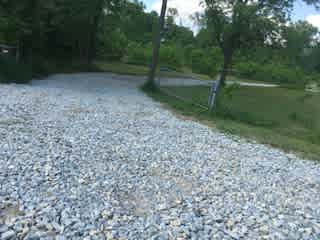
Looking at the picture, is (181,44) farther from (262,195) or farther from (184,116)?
(262,195)

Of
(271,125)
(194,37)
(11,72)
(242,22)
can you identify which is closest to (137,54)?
(194,37)

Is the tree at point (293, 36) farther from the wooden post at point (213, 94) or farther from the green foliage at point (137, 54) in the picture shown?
the green foliage at point (137, 54)

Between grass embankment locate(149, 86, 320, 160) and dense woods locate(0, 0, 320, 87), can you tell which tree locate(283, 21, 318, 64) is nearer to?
dense woods locate(0, 0, 320, 87)

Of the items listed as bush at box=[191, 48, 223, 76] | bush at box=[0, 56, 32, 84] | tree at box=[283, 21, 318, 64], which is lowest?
bush at box=[0, 56, 32, 84]

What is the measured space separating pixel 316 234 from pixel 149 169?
1796 millimetres

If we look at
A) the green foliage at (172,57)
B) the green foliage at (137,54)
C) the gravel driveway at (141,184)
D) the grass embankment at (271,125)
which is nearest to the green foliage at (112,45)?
the green foliage at (137,54)

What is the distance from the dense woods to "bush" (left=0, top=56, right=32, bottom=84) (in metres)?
0.04

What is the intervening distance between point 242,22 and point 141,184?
13.6 meters

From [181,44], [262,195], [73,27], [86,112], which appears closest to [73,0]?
[73,27]

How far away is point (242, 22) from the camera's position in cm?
1402

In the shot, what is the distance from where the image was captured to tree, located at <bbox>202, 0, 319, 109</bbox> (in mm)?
13250

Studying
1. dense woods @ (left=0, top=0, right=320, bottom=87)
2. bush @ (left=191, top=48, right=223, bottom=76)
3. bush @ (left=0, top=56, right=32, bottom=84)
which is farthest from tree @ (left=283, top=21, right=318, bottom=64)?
bush @ (left=0, top=56, right=32, bottom=84)

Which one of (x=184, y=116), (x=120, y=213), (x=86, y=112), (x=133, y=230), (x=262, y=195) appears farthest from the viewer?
(x=184, y=116)

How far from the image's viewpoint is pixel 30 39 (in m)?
10.8
